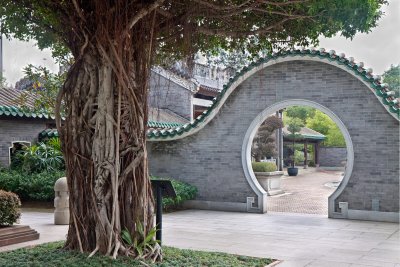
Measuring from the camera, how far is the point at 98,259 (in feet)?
16.6

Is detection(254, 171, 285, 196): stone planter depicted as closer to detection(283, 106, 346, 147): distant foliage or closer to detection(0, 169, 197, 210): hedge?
detection(0, 169, 197, 210): hedge

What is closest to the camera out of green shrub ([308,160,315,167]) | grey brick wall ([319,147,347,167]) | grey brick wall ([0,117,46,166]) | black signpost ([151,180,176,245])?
black signpost ([151,180,176,245])

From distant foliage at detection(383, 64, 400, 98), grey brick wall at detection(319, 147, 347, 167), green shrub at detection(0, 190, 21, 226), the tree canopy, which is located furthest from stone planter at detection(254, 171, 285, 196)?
distant foliage at detection(383, 64, 400, 98)

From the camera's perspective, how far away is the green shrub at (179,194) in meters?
10.9

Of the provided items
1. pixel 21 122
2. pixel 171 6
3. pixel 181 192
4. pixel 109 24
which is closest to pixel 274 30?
pixel 171 6

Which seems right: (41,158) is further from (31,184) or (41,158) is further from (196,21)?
(196,21)

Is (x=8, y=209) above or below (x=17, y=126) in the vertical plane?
below

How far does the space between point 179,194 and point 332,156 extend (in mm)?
25143

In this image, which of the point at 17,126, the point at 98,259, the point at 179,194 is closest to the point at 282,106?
the point at 179,194

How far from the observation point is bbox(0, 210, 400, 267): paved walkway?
6.65 metres

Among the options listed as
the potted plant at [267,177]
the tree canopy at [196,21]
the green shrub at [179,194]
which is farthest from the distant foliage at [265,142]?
the tree canopy at [196,21]

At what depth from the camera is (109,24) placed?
17.5ft

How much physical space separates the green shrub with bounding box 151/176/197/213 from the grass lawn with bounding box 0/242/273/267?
15.0ft

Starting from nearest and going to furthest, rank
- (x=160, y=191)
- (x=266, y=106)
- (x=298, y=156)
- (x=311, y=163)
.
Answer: (x=160, y=191)
(x=266, y=106)
(x=298, y=156)
(x=311, y=163)
